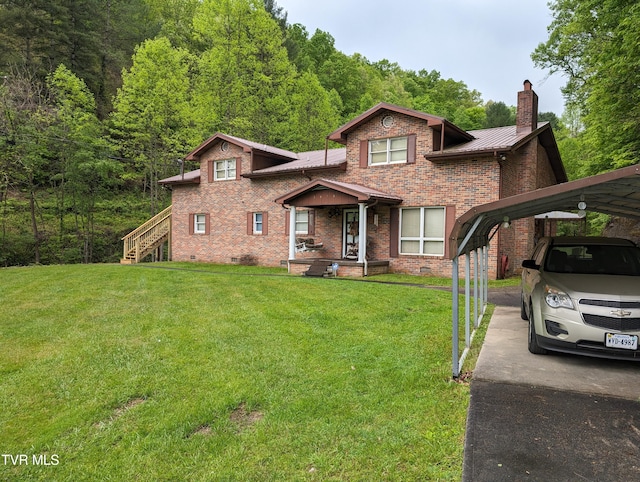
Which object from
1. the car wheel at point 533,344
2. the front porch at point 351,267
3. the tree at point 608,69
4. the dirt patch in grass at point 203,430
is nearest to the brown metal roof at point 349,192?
the front porch at point 351,267

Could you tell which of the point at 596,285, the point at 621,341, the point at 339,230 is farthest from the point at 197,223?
the point at 621,341

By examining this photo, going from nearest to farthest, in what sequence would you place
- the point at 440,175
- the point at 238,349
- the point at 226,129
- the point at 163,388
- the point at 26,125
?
the point at 163,388
the point at 238,349
the point at 440,175
the point at 26,125
the point at 226,129

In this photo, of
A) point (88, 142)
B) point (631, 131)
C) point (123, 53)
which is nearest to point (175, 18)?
point (123, 53)

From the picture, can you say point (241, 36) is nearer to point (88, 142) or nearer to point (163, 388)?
point (88, 142)

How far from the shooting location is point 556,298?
15.5ft

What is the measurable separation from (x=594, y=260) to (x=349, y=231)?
1106 centimetres

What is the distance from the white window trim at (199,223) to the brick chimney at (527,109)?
15638 millimetres

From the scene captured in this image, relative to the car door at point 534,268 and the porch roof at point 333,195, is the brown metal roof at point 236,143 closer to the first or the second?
the porch roof at point 333,195

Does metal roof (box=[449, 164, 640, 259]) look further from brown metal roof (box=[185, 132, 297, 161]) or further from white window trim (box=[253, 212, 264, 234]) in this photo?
brown metal roof (box=[185, 132, 297, 161])

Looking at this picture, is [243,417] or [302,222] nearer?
[243,417]

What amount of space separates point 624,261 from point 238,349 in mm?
5612

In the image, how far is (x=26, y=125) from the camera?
2134 centimetres

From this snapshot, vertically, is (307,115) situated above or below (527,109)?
above

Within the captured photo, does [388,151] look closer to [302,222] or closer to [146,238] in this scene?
[302,222]
